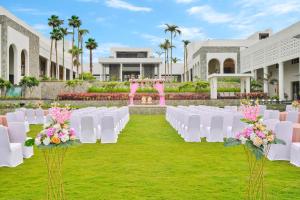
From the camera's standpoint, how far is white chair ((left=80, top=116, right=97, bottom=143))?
1187 centimetres

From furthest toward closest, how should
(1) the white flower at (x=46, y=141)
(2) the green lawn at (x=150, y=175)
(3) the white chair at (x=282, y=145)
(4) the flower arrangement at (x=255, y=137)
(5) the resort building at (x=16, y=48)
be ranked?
(5) the resort building at (x=16, y=48) → (3) the white chair at (x=282, y=145) → (2) the green lawn at (x=150, y=175) → (1) the white flower at (x=46, y=141) → (4) the flower arrangement at (x=255, y=137)

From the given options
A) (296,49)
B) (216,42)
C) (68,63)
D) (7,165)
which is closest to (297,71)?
(296,49)

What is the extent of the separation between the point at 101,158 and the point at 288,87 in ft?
122

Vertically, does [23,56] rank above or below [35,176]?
above

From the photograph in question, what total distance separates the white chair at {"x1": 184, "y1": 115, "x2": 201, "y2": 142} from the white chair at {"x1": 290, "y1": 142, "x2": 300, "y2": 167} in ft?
13.5

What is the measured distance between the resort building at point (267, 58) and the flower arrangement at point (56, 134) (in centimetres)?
2976

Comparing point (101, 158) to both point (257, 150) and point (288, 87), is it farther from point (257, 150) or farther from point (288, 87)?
point (288, 87)

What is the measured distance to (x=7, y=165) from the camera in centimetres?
812

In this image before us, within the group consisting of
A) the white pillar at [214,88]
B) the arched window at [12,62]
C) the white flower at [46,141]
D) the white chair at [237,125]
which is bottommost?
the white chair at [237,125]

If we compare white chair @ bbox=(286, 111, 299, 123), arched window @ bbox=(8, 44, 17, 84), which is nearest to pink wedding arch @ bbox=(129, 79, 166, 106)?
arched window @ bbox=(8, 44, 17, 84)

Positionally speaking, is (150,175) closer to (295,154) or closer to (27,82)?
(295,154)

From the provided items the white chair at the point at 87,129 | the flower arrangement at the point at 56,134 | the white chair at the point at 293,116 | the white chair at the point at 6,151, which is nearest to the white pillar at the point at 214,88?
the white chair at the point at 293,116

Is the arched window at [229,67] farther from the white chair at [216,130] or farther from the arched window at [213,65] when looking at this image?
the white chair at [216,130]

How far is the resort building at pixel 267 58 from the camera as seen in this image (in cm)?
3644
